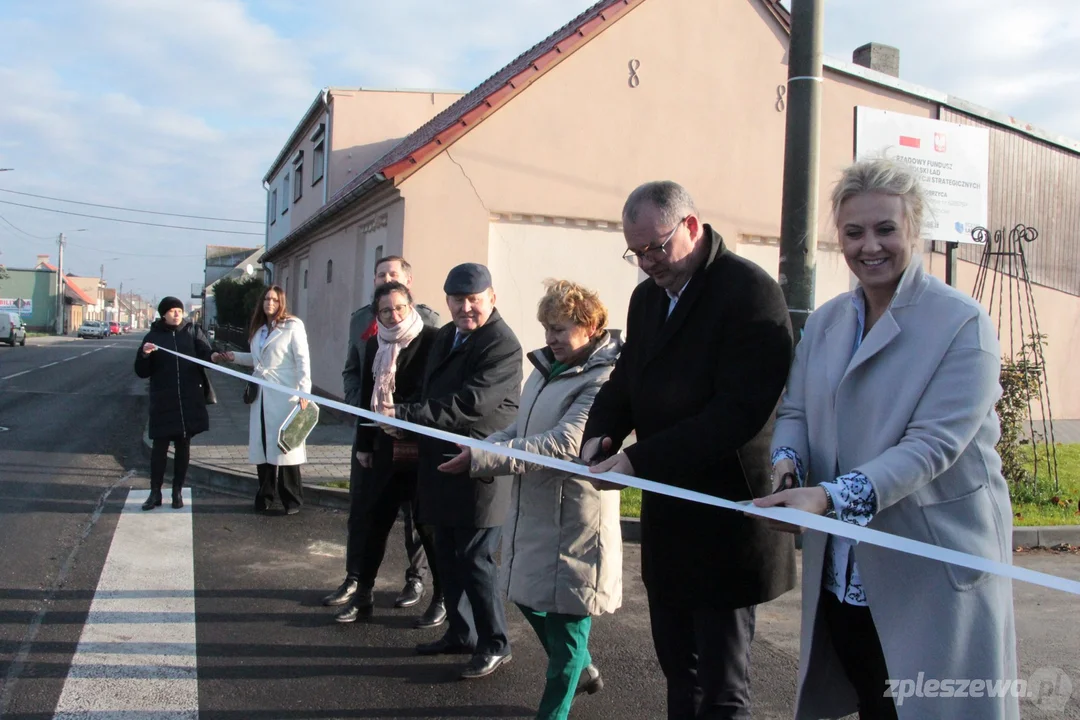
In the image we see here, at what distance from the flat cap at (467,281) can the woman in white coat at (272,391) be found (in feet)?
10.9

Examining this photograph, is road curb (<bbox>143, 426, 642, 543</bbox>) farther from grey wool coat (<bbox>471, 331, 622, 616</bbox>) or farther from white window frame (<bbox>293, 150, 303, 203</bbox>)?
white window frame (<bbox>293, 150, 303, 203</bbox>)

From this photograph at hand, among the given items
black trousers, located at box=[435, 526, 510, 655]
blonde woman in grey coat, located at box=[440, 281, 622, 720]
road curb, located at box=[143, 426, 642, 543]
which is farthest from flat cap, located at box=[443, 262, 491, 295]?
road curb, located at box=[143, 426, 642, 543]

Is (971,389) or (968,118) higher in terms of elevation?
(968,118)

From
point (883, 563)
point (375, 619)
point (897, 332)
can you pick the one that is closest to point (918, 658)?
point (883, 563)

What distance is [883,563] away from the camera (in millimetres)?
2033

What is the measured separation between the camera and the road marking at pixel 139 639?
3633 mm

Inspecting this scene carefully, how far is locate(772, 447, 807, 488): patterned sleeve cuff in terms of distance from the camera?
89.4 inches

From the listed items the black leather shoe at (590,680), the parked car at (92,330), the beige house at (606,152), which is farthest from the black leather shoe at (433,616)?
the parked car at (92,330)

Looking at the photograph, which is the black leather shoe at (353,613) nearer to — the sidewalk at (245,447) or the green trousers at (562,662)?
the green trousers at (562,662)

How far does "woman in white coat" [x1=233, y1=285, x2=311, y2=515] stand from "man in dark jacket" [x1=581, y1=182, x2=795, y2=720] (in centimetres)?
482

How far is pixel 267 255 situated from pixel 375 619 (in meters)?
22.1

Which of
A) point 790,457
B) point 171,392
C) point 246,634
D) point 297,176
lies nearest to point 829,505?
point 790,457

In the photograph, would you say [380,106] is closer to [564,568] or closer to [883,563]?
[564,568]

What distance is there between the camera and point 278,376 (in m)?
7.04
